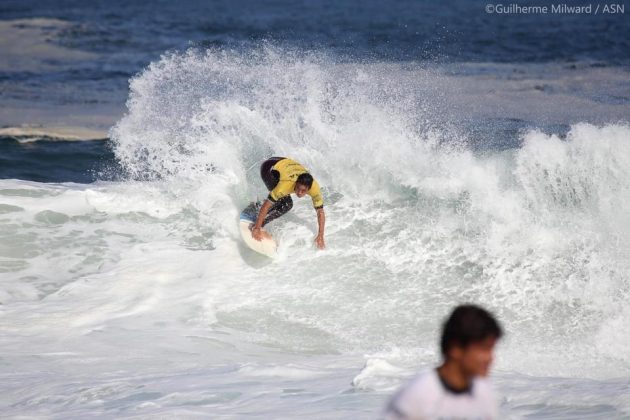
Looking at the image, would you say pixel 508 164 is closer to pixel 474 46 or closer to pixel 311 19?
pixel 474 46

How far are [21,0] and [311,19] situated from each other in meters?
21.4

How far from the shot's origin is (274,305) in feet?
31.2

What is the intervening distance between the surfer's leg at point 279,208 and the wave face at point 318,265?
383mm

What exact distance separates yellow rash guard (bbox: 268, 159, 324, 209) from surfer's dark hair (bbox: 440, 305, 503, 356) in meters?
6.96

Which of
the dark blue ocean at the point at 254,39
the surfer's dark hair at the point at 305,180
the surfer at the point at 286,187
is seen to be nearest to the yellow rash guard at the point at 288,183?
the surfer at the point at 286,187

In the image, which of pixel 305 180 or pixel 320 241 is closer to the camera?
pixel 305 180

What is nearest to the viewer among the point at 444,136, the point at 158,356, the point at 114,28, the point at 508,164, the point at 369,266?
the point at 158,356

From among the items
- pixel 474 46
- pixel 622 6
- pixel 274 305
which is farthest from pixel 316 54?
pixel 622 6

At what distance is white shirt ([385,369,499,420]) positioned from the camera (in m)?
2.95

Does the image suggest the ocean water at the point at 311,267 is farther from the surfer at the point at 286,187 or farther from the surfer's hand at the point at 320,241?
the surfer at the point at 286,187

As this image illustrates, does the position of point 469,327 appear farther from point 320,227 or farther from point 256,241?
point 256,241

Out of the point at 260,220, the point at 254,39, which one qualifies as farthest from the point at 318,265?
the point at 254,39

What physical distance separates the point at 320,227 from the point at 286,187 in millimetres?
669

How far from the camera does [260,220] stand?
33.3 feet
